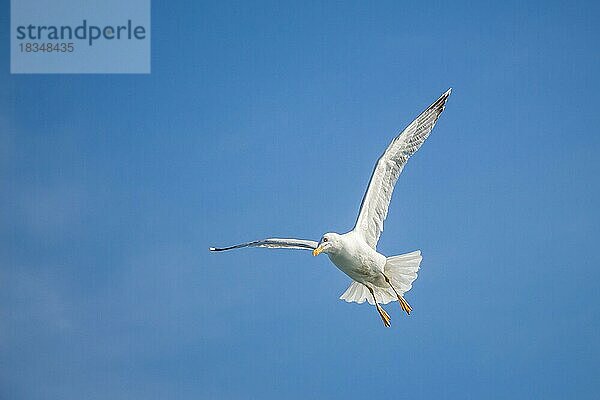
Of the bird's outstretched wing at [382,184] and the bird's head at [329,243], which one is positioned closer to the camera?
the bird's head at [329,243]

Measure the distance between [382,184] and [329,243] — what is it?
739 mm

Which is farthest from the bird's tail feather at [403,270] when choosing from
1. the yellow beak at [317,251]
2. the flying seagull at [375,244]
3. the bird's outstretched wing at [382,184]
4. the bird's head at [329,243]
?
the yellow beak at [317,251]

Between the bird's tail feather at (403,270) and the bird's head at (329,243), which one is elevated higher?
the bird's head at (329,243)

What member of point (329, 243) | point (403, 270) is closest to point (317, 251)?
point (329, 243)

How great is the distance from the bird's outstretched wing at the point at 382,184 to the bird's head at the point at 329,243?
351mm

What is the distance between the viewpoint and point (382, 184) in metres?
6.41

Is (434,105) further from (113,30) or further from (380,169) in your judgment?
(113,30)

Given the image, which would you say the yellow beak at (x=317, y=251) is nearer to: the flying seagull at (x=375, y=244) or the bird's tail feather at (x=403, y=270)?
the flying seagull at (x=375, y=244)

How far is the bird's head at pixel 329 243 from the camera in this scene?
231 inches

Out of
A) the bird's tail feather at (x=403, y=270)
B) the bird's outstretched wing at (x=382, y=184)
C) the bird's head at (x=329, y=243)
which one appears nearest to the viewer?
the bird's head at (x=329, y=243)

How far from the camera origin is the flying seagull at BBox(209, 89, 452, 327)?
6000mm

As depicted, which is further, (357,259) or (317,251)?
(357,259)

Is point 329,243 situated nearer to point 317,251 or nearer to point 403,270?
point 317,251

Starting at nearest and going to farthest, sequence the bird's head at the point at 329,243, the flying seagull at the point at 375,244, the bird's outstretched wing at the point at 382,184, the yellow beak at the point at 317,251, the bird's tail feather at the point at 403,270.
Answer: the yellow beak at the point at 317,251, the bird's head at the point at 329,243, the flying seagull at the point at 375,244, the bird's tail feather at the point at 403,270, the bird's outstretched wing at the point at 382,184
